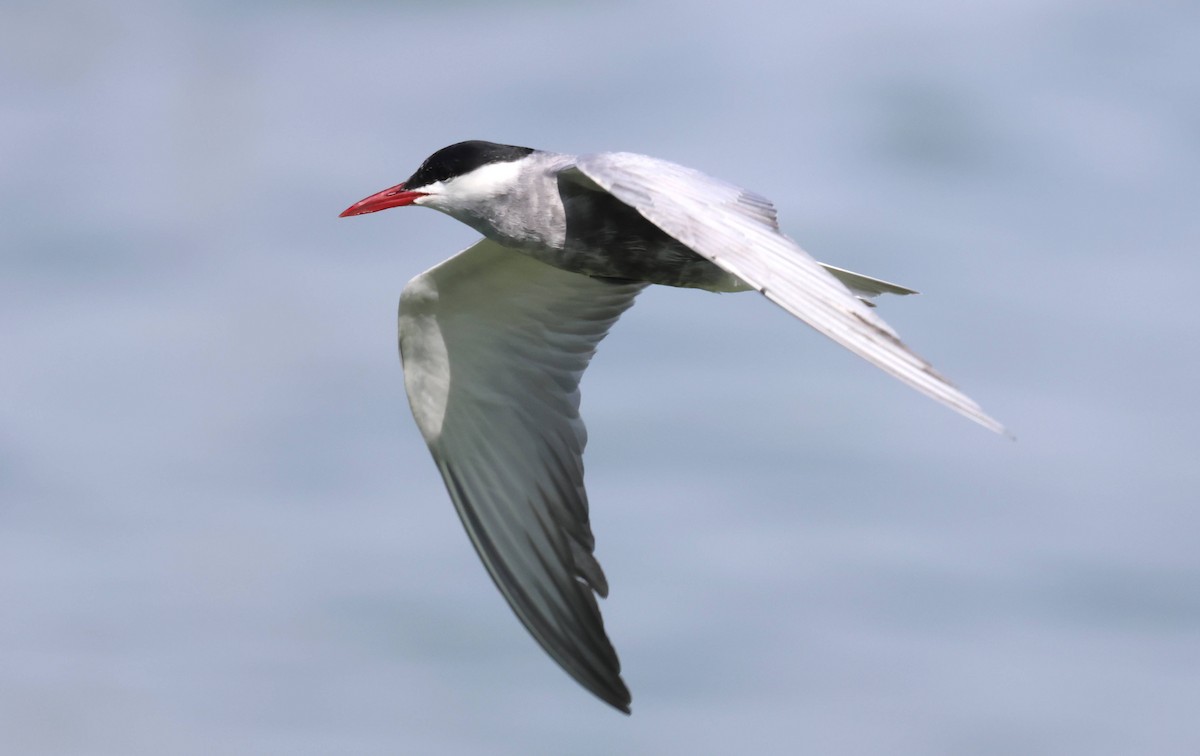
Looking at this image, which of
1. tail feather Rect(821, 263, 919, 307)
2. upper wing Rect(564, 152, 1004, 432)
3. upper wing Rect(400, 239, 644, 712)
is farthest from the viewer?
upper wing Rect(400, 239, 644, 712)

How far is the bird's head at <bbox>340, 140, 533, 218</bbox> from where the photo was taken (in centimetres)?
813

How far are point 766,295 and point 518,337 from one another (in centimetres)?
352

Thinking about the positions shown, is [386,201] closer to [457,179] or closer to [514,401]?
[457,179]

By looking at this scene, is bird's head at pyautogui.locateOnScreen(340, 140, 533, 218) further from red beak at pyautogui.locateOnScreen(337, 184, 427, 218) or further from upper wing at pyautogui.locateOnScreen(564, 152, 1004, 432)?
upper wing at pyautogui.locateOnScreen(564, 152, 1004, 432)

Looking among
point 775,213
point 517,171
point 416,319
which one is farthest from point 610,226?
point 416,319

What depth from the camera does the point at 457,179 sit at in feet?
27.0

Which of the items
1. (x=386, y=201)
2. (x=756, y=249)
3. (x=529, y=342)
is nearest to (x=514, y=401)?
(x=529, y=342)

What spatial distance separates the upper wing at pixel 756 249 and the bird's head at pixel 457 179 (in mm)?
367

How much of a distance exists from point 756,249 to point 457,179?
203cm

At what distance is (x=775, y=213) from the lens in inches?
292

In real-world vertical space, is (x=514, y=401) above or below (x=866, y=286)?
below

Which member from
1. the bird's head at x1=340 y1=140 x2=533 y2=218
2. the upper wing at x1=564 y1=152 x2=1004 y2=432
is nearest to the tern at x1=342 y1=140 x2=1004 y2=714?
the bird's head at x1=340 y1=140 x2=533 y2=218

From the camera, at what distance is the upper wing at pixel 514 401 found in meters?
9.24

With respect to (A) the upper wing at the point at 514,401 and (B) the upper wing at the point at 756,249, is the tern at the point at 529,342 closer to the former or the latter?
(A) the upper wing at the point at 514,401
